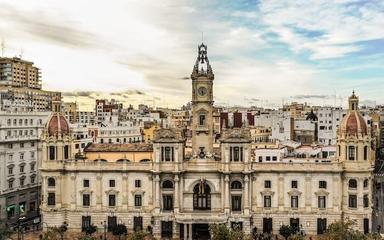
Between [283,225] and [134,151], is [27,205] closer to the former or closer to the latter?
[134,151]

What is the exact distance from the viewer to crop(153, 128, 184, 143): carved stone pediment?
89625 mm

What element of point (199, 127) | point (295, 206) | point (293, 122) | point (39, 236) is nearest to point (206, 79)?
point (199, 127)

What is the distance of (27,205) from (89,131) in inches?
1316

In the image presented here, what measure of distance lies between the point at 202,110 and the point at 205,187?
12881 millimetres

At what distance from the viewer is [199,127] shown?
94.5 m

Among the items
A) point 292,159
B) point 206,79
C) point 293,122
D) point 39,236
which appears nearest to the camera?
point 39,236

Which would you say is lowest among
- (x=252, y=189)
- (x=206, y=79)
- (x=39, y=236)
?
(x=39, y=236)

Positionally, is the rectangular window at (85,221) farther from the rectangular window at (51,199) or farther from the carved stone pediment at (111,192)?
the rectangular window at (51,199)

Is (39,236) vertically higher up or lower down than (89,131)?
lower down

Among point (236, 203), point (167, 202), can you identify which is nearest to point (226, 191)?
point (236, 203)

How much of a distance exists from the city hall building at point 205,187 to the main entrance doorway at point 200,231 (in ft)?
0.25

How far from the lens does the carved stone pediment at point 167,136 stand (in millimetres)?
89625

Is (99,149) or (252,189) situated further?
(99,149)

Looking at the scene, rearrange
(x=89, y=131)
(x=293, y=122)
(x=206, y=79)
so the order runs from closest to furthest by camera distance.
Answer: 1. (x=206, y=79)
2. (x=89, y=131)
3. (x=293, y=122)
